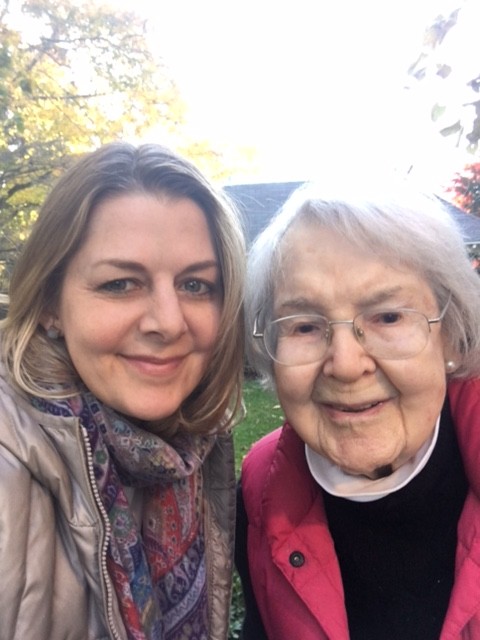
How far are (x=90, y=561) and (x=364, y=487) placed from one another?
905mm

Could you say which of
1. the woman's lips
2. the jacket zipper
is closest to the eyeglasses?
the woman's lips

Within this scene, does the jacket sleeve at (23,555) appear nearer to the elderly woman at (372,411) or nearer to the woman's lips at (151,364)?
the woman's lips at (151,364)

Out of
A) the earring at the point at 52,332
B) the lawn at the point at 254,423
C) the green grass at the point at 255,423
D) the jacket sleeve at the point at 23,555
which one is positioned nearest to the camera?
the jacket sleeve at the point at 23,555

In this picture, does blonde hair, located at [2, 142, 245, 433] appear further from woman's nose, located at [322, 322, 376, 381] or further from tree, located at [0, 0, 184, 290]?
tree, located at [0, 0, 184, 290]

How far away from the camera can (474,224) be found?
13875 mm

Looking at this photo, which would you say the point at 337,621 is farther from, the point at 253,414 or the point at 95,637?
the point at 253,414

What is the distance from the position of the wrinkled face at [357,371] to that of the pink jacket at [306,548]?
8.4 inches

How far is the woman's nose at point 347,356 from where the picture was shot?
72.5 inches

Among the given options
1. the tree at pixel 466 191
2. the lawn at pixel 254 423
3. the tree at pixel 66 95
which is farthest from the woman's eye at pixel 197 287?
the tree at pixel 466 191

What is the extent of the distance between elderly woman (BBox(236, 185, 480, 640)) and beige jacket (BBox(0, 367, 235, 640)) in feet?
2.12

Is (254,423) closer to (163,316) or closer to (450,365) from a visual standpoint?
(450,365)

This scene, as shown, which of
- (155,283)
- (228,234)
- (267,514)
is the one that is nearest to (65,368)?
(155,283)

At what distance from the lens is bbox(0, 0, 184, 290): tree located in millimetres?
7832

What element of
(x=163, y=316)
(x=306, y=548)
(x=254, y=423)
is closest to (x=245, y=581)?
(x=306, y=548)
